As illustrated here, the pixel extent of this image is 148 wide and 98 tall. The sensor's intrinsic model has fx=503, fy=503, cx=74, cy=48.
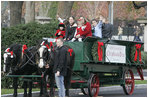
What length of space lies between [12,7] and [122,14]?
167ft

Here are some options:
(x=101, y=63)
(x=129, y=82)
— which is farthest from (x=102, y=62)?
(x=129, y=82)

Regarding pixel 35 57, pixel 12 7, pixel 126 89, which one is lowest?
pixel 126 89

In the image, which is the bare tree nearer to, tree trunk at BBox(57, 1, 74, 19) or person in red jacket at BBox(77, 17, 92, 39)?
tree trunk at BBox(57, 1, 74, 19)

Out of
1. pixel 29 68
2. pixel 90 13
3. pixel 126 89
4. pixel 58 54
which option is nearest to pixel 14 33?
pixel 29 68

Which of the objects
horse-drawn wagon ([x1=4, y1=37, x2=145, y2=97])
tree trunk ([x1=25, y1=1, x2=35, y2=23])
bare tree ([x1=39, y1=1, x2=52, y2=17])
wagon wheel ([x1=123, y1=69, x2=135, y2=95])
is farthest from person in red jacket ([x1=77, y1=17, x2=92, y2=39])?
bare tree ([x1=39, y1=1, x2=52, y2=17])

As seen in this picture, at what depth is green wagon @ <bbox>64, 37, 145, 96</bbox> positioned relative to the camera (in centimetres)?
1609

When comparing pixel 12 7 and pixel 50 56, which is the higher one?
pixel 12 7

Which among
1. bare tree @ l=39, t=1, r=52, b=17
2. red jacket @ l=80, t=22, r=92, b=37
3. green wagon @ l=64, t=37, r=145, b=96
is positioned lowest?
green wagon @ l=64, t=37, r=145, b=96

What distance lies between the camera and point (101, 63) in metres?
16.6

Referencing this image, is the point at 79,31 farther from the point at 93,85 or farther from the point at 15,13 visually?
the point at 15,13

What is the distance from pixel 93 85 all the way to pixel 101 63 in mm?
861

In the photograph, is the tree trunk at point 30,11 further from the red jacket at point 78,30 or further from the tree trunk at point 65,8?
the red jacket at point 78,30

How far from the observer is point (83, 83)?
16094mm

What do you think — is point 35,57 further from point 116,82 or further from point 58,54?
point 116,82
